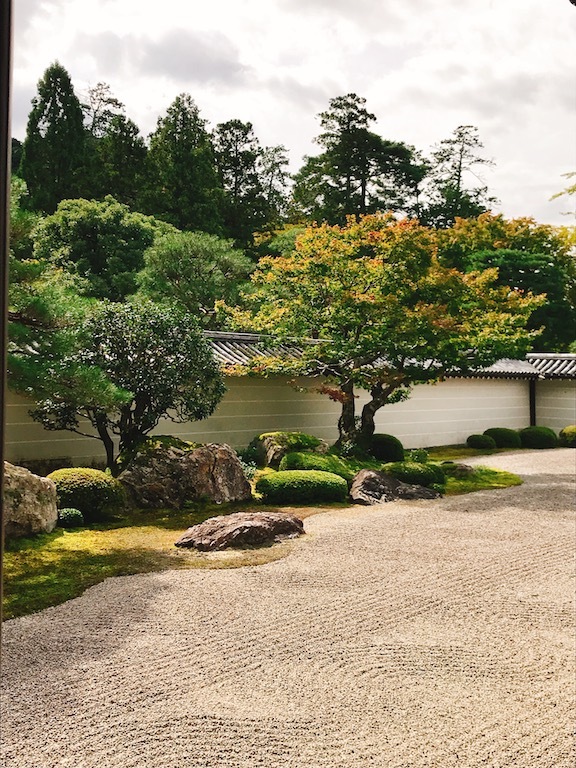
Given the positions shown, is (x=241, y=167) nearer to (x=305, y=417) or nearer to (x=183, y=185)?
(x=183, y=185)

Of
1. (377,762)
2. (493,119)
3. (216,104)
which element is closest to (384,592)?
(377,762)

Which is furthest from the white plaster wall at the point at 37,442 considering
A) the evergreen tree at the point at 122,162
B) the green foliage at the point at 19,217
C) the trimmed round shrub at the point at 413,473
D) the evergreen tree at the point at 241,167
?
the evergreen tree at the point at 241,167

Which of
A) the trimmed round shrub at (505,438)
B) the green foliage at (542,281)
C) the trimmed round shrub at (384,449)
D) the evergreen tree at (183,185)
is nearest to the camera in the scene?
the trimmed round shrub at (384,449)

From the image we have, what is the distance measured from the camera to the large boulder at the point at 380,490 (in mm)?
9602

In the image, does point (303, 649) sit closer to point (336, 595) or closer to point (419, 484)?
point (336, 595)

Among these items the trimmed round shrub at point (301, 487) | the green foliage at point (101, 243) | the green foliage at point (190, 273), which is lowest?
the trimmed round shrub at point (301, 487)

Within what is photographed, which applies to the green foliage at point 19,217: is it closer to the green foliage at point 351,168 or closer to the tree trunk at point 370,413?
the tree trunk at point 370,413

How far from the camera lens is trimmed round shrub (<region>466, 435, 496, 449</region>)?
53.6 feet

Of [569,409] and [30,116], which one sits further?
[30,116]

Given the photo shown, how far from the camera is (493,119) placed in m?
26.6

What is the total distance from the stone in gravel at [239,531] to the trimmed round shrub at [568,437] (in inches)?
463

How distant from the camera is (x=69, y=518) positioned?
7.75 meters

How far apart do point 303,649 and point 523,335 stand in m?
8.65

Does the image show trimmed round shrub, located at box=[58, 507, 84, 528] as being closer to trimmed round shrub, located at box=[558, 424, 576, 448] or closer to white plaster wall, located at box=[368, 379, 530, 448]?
white plaster wall, located at box=[368, 379, 530, 448]
